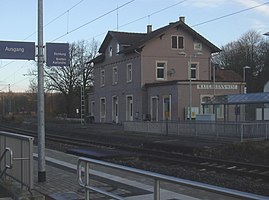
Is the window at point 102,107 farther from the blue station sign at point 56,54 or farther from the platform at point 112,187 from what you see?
the blue station sign at point 56,54

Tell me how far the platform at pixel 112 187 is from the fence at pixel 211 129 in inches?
525

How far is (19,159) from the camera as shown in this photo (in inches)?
344

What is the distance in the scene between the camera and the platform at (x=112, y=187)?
480 centimetres

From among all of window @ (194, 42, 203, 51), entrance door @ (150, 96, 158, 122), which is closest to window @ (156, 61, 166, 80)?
entrance door @ (150, 96, 158, 122)

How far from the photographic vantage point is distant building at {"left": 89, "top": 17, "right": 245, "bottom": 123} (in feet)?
139

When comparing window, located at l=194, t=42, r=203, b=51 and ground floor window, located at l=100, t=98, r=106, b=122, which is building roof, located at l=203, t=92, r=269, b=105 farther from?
ground floor window, located at l=100, t=98, r=106, b=122

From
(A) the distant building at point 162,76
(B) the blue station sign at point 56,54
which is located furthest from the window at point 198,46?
(B) the blue station sign at point 56,54

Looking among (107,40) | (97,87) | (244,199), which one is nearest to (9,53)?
(244,199)

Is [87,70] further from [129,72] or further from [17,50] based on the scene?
[17,50]

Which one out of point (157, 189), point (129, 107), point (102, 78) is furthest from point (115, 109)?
point (157, 189)

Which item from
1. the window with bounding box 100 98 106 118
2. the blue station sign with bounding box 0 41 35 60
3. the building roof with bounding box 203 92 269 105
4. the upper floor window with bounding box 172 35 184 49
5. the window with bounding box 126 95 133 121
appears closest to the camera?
the blue station sign with bounding box 0 41 35 60

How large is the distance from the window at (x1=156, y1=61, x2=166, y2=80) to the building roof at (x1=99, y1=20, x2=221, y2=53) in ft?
9.51

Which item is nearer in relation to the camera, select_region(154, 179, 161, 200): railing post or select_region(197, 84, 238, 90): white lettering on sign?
select_region(154, 179, 161, 200): railing post

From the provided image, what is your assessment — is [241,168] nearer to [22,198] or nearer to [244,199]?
[22,198]
